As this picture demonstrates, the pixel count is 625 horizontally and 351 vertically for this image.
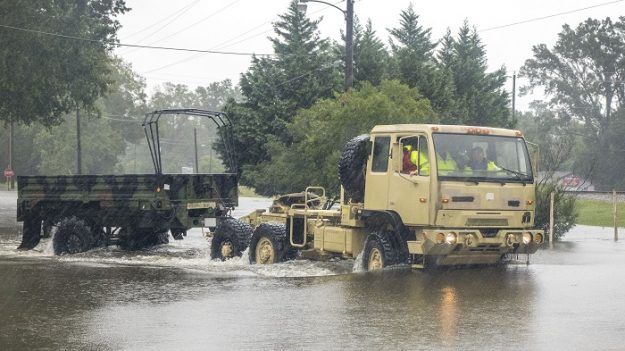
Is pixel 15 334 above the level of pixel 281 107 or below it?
below

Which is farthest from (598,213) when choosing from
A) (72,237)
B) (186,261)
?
(72,237)

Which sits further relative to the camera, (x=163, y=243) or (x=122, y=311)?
(x=163, y=243)

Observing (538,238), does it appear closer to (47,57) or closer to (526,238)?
(526,238)

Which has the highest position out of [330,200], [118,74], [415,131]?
[118,74]

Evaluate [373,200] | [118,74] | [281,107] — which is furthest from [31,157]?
[373,200]

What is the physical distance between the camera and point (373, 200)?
1702 cm

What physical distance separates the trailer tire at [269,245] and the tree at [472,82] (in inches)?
1006

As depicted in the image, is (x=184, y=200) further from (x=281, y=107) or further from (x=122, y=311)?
(x=281, y=107)

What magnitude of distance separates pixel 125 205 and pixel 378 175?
264 inches

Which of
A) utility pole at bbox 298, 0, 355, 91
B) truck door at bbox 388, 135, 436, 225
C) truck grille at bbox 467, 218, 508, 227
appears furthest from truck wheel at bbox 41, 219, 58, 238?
utility pole at bbox 298, 0, 355, 91

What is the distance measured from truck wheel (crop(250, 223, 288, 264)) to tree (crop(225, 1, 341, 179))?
19683 mm

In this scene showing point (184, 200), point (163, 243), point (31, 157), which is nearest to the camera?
point (184, 200)

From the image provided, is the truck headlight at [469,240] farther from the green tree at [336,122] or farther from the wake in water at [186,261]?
the green tree at [336,122]

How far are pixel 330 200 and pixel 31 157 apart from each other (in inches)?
3866
